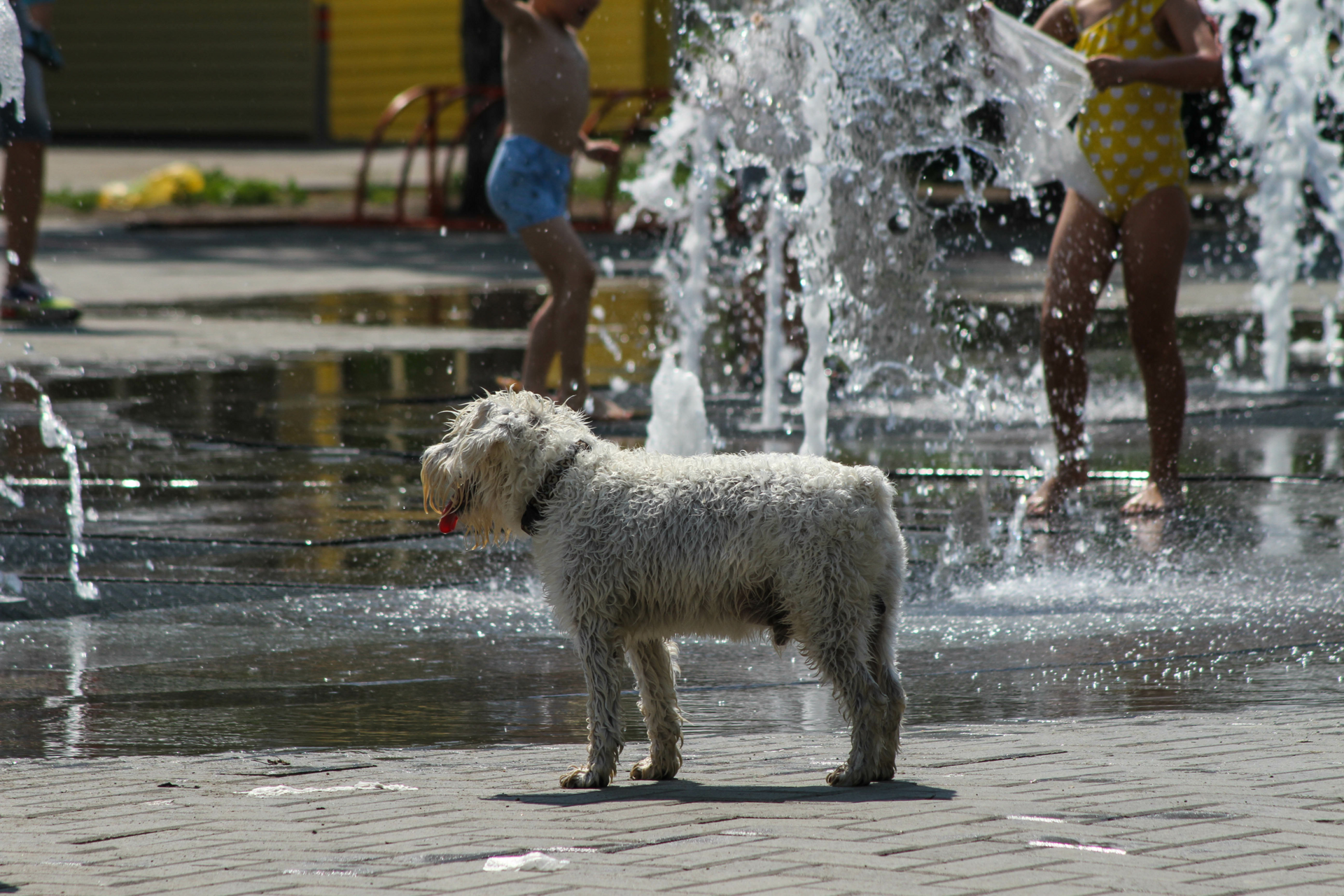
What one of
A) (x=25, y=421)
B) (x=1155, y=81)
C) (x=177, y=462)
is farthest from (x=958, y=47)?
(x=25, y=421)

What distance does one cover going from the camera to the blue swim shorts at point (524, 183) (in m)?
9.48

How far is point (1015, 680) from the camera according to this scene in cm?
559

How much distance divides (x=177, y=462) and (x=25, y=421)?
4.72ft

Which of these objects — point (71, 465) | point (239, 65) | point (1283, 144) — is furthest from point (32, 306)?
point (239, 65)

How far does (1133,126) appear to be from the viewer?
25.7ft

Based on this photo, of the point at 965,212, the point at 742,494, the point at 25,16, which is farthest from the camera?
the point at 965,212

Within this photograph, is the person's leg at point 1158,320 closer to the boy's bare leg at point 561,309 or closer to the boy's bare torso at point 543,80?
the boy's bare leg at point 561,309

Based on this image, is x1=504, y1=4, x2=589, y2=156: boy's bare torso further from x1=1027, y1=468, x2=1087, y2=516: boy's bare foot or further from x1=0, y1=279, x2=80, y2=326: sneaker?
x1=0, y1=279, x2=80, y2=326: sneaker

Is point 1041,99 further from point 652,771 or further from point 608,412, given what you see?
point 652,771

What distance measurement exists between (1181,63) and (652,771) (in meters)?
4.28

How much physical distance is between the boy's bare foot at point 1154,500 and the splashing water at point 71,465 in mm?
4178

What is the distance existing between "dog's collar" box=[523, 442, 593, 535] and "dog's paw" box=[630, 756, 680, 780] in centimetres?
63

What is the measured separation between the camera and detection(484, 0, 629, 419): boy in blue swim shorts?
9445 millimetres

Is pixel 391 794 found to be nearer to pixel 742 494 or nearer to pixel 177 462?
pixel 742 494
